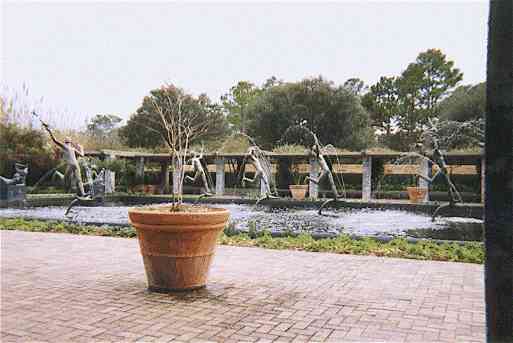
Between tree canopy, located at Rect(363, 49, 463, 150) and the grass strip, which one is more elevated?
tree canopy, located at Rect(363, 49, 463, 150)

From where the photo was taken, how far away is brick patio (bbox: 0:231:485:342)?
3000mm

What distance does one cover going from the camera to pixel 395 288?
4.31 metres

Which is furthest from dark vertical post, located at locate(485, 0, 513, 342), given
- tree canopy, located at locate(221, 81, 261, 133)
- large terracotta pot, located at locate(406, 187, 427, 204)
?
tree canopy, located at locate(221, 81, 261, 133)

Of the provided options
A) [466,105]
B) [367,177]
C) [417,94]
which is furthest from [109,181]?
[417,94]

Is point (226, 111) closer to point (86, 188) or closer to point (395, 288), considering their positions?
point (86, 188)

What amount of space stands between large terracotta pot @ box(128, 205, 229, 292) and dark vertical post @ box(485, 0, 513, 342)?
2696mm

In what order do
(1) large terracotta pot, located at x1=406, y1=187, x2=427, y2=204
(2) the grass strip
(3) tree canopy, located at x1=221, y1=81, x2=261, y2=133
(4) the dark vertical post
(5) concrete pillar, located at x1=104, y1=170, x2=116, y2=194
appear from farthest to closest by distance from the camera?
(3) tree canopy, located at x1=221, y1=81, x2=261, y2=133 → (5) concrete pillar, located at x1=104, y1=170, x2=116, y2=194 → (1) large terracotta pot, located at x1=406, y1=187, x2=427, y2=204 → (2) the grass strip → (4) the dark vertical post

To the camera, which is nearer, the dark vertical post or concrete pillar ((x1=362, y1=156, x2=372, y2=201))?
the dark vertical post

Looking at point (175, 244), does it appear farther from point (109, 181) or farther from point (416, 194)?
point (109, 181)

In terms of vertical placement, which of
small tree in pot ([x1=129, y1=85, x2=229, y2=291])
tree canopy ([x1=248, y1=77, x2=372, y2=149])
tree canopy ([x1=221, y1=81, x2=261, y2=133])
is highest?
tree canopy ([x1=221, y1=81, x2=261, y2=133])

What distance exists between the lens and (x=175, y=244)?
398 cm

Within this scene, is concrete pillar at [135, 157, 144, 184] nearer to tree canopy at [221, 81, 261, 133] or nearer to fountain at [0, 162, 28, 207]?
fountain at [0, 162, 28, 207]

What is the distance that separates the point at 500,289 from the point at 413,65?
116ft

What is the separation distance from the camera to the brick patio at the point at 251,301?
300 cm
